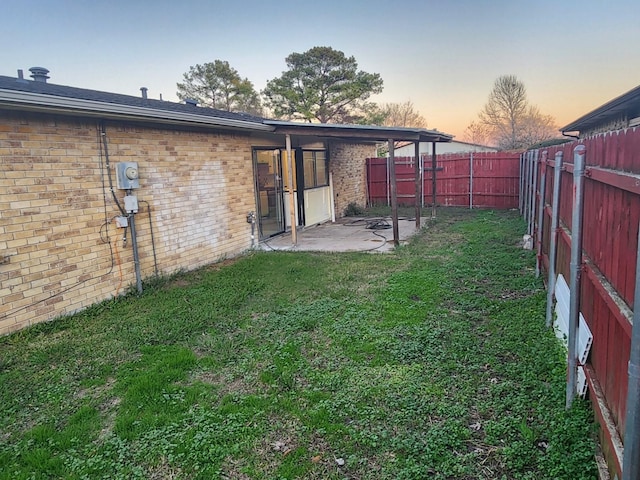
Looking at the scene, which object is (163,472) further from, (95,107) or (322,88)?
(322,88)

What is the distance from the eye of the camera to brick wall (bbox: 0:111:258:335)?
468 cm

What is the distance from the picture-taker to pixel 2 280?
14.8 ft

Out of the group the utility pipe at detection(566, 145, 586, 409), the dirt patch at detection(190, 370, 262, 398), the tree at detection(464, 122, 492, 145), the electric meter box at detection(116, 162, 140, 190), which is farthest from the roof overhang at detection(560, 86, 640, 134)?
the tree at detection(464, 122, 492, 145)

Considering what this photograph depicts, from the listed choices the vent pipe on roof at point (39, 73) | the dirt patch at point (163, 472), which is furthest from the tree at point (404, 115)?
the dirt patch at point (163, 472)

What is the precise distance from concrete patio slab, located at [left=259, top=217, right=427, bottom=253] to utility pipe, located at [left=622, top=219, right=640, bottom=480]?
6.99 metres

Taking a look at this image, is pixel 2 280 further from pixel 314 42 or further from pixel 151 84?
pixel 314 42

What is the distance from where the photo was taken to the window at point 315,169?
11.8 meters

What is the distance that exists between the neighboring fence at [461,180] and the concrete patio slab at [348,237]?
3.48m

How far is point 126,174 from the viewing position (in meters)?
5.85

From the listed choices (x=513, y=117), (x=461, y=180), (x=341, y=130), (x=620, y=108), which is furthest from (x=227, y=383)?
(x=513, y=117)

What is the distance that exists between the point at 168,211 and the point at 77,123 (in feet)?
6.36

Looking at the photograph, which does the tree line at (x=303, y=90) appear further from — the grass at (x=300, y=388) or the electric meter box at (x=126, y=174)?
the grass at (x=300, y=388)

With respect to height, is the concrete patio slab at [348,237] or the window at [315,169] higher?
the window at [315,169]

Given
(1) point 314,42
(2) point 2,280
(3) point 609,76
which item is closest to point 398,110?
(1) point 314,42
